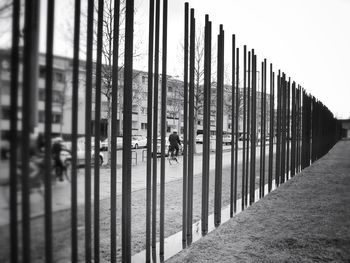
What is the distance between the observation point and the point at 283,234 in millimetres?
4203

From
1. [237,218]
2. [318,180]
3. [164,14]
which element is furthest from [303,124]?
[164,14]

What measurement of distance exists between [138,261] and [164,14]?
2.31 meters

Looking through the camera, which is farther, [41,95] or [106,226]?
[106,226]

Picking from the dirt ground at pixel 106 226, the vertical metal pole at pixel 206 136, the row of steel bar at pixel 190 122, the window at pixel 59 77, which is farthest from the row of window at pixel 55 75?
the vertical metal pole at pixel 206 136

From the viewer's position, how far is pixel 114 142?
8.57 feet

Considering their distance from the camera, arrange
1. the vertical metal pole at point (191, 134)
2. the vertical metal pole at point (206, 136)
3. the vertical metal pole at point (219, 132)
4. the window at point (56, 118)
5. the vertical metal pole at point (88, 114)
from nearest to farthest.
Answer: the window at point (56, 118) < the vertical metal pole at point (88, 114) < the vertical metal pole at point (191, 134) < the vertical metal pole at point (206, 136) < the vertical metal pole at point (219, 132)

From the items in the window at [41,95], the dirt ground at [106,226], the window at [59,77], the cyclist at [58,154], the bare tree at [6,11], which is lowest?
the dirt ground at [106,226]

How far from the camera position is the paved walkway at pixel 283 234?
11.4ft

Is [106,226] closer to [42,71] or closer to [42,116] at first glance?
[42,116]

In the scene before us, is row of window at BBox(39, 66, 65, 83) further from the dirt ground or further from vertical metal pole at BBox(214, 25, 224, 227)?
vertical metal pole at BBox(214, 25, 224, 227)

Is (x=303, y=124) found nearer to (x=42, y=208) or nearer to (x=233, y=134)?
(x=233, y=134)

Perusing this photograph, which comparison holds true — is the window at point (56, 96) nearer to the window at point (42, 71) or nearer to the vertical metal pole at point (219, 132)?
the window at point (42, 71)

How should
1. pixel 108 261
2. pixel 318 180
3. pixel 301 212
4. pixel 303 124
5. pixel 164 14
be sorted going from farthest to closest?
pixel 303 124, pixel 318 180, pixel 301 212, pixel 108 261, pixel 164 14

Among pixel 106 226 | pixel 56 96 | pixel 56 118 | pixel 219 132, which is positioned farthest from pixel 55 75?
pixel 106 226
